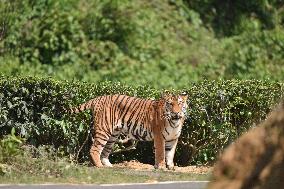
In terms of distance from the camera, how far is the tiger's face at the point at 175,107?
45.6 ft

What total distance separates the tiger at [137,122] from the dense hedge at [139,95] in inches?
12.2

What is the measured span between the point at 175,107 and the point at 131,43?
8.29m

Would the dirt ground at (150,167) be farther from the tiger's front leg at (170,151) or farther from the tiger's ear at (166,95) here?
the tiger's ear at (166,95)

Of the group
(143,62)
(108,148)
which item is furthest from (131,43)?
(108,148)

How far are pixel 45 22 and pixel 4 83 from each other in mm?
7655

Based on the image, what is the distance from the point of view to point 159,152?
14070 mm

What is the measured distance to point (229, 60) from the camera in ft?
77.4

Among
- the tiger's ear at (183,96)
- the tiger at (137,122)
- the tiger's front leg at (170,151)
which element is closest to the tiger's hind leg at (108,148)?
the tiger at (137,122)

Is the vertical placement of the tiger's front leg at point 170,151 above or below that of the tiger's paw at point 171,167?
above

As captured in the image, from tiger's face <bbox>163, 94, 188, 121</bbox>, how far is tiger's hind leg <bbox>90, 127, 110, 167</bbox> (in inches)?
44.2

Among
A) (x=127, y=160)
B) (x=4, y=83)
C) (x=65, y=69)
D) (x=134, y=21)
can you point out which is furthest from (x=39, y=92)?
(x=134, y=21)

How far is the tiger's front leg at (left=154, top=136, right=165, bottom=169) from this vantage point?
45.9 feet

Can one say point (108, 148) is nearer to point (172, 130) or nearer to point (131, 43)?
point (172, 130)

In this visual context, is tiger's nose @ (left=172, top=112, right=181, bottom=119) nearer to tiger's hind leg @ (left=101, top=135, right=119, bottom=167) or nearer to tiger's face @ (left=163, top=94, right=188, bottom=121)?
tiger's face @ (left=163, top=94, right=188, bottom=121)
